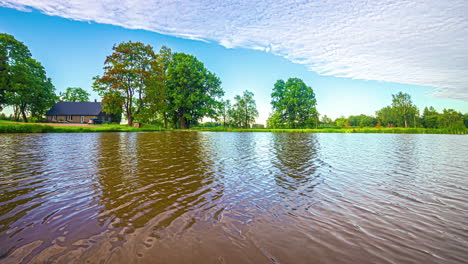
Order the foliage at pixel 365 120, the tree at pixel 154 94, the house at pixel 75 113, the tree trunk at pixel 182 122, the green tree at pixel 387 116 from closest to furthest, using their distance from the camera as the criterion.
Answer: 1. the tree at pixel 154 94
2. the tree trunk at pixel 182 122
3. the house at pixel 75 113
4. the green tree at pixel 387 116
5. the foliage at pixel 365 120

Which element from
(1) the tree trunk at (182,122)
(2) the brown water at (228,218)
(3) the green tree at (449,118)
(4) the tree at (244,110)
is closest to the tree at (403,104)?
(3) the green tree at (449,118)

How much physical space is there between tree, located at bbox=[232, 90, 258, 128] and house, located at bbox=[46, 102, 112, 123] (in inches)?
1908

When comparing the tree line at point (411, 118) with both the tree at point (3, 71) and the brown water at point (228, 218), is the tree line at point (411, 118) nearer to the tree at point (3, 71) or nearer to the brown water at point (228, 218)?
the brown water at point (228, 218)

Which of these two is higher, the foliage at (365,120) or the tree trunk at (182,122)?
the foliage at (365,120)

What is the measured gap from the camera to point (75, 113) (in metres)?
67.9

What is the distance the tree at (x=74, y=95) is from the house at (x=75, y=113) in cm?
1243

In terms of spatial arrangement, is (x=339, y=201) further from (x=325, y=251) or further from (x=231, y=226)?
(x=231, y=226)

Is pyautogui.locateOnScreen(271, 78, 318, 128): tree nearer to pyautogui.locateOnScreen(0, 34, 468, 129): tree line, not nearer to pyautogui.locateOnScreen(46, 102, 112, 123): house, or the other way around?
pyautogui.locateOnScreen(0, 34, 468, 129): tree line

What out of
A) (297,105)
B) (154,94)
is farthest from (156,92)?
(297,105)

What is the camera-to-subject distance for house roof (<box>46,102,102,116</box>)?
6794 centimetres

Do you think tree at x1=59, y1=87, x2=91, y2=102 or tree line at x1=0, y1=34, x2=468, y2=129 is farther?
tree at x1=59, y1=87, x2=91, y2=102

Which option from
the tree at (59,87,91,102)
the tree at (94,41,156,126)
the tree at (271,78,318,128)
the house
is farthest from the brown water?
the tree at (59,87,91,102)

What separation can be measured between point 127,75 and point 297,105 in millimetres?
50539

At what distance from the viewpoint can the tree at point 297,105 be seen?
69.0m
